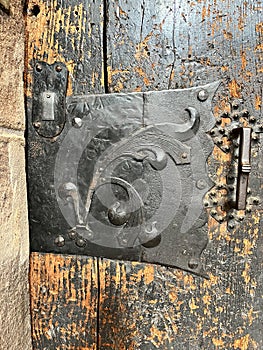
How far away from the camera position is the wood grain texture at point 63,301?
0.68m

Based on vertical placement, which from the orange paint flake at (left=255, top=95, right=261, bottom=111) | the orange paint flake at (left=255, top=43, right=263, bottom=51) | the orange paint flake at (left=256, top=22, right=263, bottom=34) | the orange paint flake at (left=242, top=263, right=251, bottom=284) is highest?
the orange paint flake at (left=256, top=22, right=263, bottom=34)

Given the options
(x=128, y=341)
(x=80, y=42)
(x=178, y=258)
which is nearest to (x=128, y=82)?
(x=80, y=42)

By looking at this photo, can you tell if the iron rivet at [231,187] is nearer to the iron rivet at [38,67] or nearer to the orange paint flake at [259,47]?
the orange paint flake at [259,47]

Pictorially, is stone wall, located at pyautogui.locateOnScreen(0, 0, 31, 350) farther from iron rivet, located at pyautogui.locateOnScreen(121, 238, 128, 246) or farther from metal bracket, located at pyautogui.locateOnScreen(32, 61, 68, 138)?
iron rivet, located at pyautogui.locateOnScreen(121, 238, 128, 246)

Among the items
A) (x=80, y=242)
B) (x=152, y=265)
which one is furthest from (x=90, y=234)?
(x=152, y=265)

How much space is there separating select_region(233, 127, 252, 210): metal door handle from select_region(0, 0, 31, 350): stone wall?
391 millimetres

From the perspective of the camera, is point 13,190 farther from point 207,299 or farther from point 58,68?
point 207,299

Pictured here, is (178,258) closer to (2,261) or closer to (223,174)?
(223,174)

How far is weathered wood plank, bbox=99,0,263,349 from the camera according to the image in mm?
616

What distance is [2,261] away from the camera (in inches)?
22.7

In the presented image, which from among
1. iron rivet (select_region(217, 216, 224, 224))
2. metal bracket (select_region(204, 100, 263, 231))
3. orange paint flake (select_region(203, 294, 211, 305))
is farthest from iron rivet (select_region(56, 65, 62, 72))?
orange paint flake (select_region(203, 294, 211, 305))

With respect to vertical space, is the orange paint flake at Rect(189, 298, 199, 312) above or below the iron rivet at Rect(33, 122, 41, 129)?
below

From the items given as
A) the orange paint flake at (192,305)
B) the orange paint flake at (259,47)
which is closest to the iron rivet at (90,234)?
the orange paint flake at (192,305)

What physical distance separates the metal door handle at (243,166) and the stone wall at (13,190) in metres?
0.39
